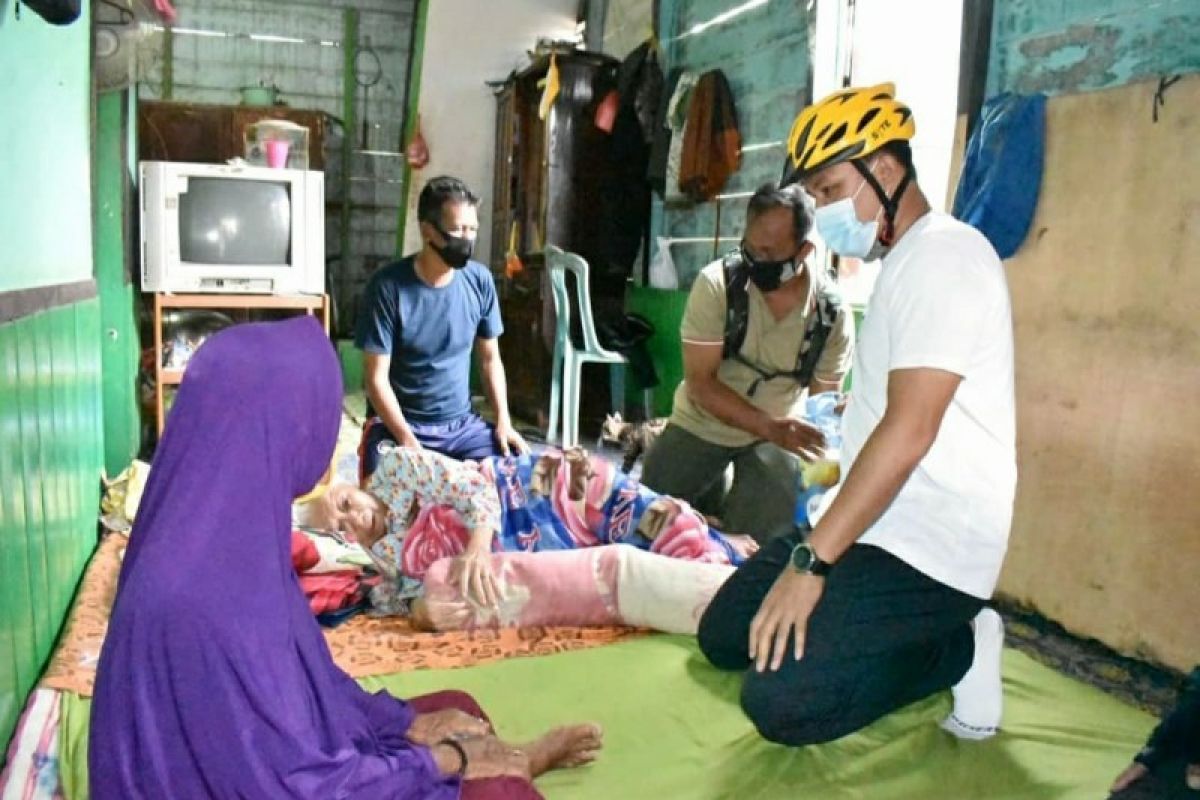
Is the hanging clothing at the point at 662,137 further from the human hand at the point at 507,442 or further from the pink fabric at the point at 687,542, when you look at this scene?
the pink fabric at the point at 687,542

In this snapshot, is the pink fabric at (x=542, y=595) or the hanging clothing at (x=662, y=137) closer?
the pink fabric at (x=542, y=595)

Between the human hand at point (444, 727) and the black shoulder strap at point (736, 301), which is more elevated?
the black shoulder strap at point (736, 301)

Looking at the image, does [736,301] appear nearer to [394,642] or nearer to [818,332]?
[818,332]

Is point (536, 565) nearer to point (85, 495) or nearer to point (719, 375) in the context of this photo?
point (719, 375)

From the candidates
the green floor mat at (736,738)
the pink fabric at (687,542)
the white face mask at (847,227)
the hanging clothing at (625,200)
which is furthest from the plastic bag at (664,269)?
the white face mask at (847,227)

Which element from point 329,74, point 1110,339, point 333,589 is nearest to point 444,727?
point 333,589

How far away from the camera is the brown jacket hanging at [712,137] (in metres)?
4.93

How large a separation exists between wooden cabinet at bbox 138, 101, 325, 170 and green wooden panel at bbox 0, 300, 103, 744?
526 centimetres

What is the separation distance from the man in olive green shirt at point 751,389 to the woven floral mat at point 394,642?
790mm

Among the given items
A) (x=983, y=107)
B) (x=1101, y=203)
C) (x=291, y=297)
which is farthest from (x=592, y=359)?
(x=1101, y=203)

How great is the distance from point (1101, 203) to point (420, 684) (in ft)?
7.00

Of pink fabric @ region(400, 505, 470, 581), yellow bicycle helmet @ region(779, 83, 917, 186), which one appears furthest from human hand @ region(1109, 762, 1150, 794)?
pink fabric @ region(400, 505, 470, 581)

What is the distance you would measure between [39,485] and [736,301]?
6.36 feet

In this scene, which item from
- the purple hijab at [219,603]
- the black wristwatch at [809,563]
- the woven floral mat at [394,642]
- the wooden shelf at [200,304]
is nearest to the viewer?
the purple hijab at [219,603]
